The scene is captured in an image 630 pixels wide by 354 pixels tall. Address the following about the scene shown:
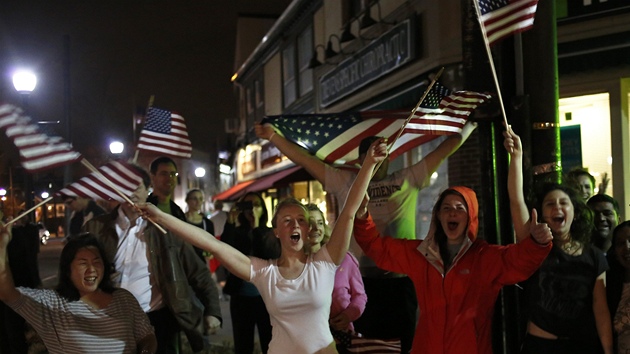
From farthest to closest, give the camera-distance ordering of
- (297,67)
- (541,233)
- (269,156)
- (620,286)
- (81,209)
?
(269,156)
(297,67)
(81,209)
(620,286)
(541,233)

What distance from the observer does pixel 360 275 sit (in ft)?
16.8

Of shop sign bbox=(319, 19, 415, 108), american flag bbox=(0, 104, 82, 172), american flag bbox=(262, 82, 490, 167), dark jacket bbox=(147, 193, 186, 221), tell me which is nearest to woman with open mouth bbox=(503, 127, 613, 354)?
american flag bbox=(262, 82, 490, 167)

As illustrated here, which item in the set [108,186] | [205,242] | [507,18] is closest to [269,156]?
[108,186]

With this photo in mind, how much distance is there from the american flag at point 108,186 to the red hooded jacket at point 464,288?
6.37ft

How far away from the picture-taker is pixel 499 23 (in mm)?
3990

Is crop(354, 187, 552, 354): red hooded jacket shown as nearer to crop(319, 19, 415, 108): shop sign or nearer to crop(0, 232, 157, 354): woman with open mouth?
crop(0, 232, 157, 354): woman with open mouth

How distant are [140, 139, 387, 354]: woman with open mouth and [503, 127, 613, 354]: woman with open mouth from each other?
0.94 meters

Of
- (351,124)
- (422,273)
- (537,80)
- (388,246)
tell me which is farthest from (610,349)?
(351,124)

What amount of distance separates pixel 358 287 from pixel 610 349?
185cm

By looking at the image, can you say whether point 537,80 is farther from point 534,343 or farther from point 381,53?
point 381,53

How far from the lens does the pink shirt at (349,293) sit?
16.2 ft

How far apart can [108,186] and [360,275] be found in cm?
197

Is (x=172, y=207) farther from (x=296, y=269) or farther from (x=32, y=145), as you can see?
(x=296, y=269)

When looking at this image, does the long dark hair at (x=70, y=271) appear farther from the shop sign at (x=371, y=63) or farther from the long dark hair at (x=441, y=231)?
the shop sign at (x=371, y=63)
